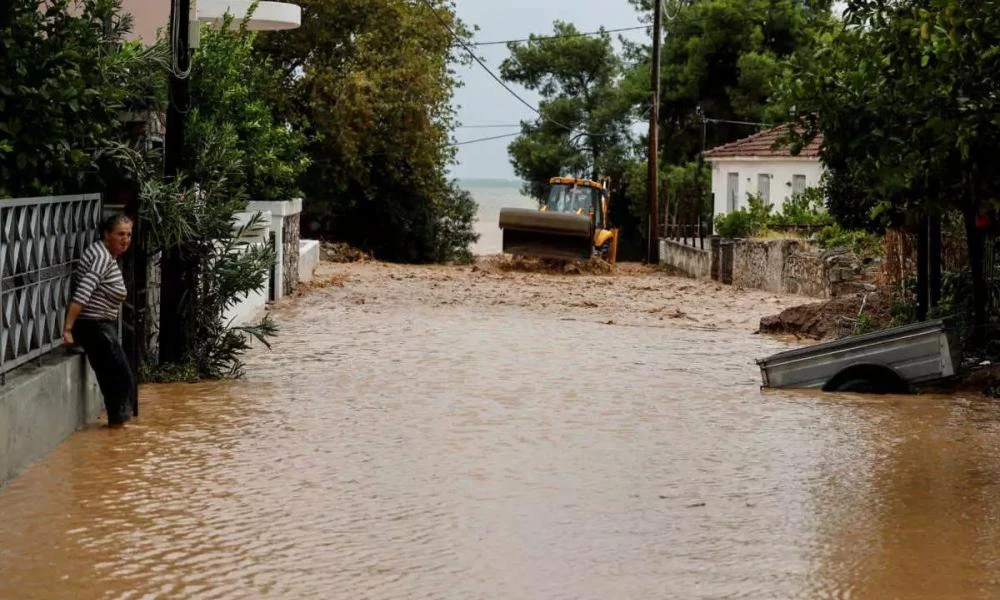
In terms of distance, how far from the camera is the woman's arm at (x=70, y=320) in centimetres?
1165

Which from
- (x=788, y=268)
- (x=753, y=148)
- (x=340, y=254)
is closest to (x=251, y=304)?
(x=788, y=268)

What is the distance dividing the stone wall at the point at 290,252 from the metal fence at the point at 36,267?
14.0 m

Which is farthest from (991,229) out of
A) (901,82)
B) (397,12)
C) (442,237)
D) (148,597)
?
(442,237)

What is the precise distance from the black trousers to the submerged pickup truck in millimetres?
6528

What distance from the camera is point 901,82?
46.8 feet

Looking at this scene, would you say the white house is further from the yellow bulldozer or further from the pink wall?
the pink wall

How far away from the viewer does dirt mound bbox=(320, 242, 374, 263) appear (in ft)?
144

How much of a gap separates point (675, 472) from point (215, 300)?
6.18m

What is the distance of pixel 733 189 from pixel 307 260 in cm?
2289

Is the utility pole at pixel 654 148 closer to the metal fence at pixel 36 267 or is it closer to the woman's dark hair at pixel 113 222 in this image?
the metal fence at pixel 36 267

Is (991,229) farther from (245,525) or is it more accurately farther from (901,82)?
(245,525)

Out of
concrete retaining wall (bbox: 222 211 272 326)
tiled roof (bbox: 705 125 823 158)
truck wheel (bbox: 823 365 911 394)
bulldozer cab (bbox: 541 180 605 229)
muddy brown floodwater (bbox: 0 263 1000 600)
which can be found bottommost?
muddy brown floodwater (bbox: 0 263 1000 600)

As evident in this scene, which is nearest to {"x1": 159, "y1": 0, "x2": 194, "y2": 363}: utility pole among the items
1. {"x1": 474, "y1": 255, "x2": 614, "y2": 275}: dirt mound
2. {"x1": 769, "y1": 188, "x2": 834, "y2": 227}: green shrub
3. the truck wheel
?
the truck wheel

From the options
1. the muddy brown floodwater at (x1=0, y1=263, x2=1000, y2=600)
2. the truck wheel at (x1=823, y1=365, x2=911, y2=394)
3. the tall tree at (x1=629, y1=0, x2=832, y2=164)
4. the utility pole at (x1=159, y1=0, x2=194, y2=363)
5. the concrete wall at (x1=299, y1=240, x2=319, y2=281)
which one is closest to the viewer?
the muddy brown floodwater at (x1=0, y1=263, x2=1000, y2=600)
